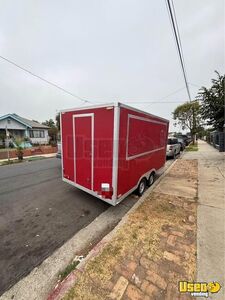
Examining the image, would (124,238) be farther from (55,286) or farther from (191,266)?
(55,286)

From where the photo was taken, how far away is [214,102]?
1188 centimetres

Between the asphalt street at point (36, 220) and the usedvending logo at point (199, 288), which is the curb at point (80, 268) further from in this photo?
the usedvending logo at point (199, 288)

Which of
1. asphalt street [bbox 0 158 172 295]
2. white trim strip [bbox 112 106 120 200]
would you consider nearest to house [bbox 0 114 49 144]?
asphalt street [bbox 0 158 172 295]

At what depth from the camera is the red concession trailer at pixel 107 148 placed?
11.5ft

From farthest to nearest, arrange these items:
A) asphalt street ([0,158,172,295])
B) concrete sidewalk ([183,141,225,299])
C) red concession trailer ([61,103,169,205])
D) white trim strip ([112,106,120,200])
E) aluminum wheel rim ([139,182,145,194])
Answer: aluminum wheel rim ([139,182,145,194]) < red concession trailer ([61,103,169,205]) < white trim strip ([112,106,120,200]) < asphalt street ([0,158,172,295]) < concrete sidewalk ([183,141,225,299])

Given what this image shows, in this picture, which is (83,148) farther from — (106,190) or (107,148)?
(106,190)

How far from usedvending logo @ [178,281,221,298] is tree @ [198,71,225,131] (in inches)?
493

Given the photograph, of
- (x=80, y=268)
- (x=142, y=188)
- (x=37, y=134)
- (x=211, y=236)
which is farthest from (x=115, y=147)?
(x=37, y=134)

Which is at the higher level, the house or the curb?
the house

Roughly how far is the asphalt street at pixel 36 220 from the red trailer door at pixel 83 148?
781 millimetres

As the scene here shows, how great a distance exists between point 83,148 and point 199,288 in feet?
11.3

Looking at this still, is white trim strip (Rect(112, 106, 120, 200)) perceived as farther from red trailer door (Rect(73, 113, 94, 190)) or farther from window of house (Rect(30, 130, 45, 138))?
window of house (Rect(30, 130, 45, 138))

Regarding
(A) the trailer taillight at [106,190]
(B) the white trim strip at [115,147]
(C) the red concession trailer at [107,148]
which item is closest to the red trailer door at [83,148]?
(C) the red concession trailer at [107,148]

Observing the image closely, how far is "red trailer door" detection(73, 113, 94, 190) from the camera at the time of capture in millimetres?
3924
